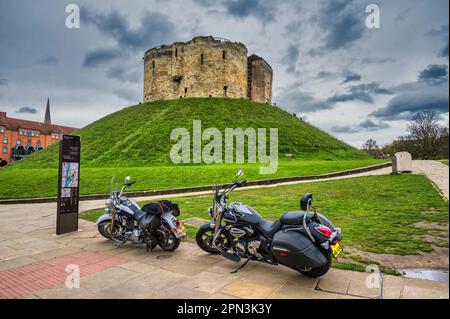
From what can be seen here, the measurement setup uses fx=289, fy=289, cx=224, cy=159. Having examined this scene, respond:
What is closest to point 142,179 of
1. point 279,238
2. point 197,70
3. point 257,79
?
point 279,238

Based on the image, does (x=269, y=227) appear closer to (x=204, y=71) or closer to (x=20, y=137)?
(x=204, y=71)

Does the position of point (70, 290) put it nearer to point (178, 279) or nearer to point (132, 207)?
point (178, 279)

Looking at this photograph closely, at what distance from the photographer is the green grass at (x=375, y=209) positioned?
586 centimetres

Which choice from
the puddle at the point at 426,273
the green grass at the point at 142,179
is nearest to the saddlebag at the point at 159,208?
the puddle at the point at 426,273

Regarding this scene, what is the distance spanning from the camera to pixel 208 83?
167ft

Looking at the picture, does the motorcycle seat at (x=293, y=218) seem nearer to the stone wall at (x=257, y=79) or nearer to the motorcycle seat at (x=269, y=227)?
the motorcycle seat at (x=269, y=227)

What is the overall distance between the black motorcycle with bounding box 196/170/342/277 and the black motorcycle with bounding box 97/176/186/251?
71 cm

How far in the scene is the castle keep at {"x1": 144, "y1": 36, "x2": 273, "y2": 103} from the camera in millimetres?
50938

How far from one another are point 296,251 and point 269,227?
2.16ft

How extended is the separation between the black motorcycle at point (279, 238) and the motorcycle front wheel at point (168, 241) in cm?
61

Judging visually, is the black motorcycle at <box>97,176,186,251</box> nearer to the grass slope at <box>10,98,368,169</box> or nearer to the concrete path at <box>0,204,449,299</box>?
the concrete path at <box>0,204,449,299</box>

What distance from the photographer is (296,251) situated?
4.10m

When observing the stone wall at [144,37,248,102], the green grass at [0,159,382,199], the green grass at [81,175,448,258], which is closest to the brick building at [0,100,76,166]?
the stone wall at [144,37,248,102]
